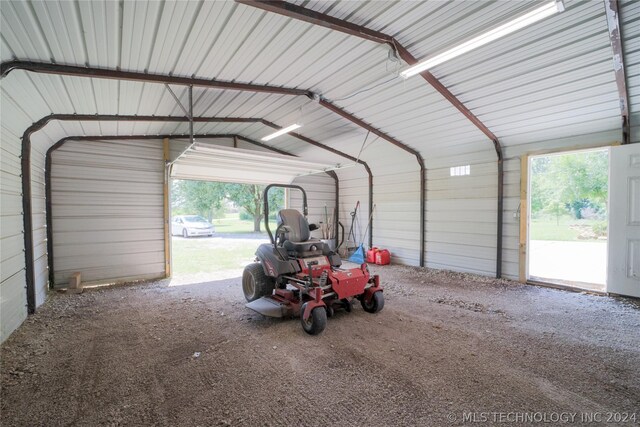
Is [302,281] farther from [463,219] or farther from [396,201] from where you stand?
[396,201]

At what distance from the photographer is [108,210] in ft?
18.4

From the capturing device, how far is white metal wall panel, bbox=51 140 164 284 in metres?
5.22

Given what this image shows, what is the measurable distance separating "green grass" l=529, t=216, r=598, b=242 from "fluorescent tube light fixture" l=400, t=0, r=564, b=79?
40.8 feet

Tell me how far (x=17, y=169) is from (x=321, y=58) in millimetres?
4021

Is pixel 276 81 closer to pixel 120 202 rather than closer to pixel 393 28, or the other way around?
pixel 393 28

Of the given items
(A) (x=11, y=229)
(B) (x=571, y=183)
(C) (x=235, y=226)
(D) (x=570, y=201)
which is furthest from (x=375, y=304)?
(D) (x=570, y=201)

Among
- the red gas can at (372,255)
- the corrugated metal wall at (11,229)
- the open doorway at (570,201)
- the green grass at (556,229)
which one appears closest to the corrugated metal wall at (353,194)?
the red gas can at (372,255)

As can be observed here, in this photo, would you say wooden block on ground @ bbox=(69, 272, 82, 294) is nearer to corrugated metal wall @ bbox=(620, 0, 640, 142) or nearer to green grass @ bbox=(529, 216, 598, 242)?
corrugated metal wall @ bbox=(620, 0, 640, 142)

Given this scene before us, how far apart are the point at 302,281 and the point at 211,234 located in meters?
10.8

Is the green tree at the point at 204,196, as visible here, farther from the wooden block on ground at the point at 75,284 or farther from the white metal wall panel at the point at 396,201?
the wooden block on ground at the point at 75,284

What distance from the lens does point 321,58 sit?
3.55 metres

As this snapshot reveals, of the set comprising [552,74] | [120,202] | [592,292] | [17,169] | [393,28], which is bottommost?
[592,292]

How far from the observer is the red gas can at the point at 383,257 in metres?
7.37

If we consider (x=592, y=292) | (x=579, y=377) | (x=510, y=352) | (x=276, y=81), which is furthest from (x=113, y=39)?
(x=592, y=292)
